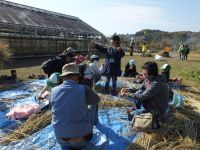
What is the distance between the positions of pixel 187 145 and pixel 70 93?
2311mm

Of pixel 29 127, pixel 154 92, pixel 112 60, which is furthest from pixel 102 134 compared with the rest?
pixel 112 60

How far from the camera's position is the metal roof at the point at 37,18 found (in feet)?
82.1

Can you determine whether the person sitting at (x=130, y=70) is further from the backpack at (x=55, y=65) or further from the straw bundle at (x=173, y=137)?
the straw bundle at (x=173, y=137)

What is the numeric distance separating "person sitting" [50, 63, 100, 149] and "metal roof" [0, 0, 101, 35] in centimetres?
1848

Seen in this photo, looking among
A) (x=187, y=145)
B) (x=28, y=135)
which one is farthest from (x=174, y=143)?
(x=28, y=135)

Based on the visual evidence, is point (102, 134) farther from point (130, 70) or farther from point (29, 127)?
point (130, 70)

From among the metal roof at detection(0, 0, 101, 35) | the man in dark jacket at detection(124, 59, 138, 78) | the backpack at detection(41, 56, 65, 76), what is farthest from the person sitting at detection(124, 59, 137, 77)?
the metal roof at detection(0, 0, 101, 35)

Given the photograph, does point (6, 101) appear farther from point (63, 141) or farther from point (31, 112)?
point (63, 141)

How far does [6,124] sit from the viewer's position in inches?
292

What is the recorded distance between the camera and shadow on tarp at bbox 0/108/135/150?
6.15 meters

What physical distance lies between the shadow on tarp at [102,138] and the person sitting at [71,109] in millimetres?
538

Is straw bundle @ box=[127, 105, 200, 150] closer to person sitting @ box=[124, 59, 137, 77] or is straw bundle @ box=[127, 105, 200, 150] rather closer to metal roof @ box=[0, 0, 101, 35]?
person sitting @ box=[124, 59, 137, 77]

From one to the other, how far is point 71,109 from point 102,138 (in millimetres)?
1650

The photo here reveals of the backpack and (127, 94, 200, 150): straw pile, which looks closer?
(127, 94, 200, 150): straw pile
